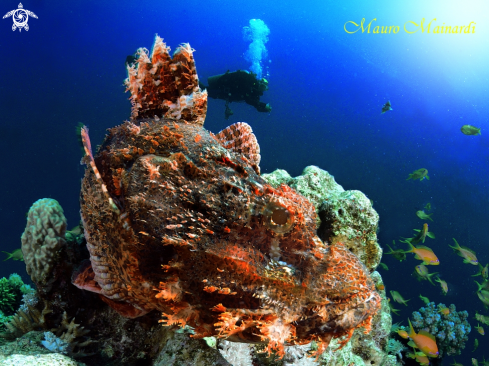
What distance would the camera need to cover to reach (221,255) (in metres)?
1.71

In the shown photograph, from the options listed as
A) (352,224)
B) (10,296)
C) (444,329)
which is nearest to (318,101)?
(444,329)

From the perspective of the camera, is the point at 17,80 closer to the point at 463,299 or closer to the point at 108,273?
the point at 108,273

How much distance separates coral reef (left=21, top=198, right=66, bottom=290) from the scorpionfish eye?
2.49m

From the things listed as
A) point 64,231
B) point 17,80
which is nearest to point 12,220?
point 17,80

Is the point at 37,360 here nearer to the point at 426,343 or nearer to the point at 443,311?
the point at 426,343

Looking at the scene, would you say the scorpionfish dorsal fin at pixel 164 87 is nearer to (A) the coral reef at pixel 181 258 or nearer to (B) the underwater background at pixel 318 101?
(A) the coral reef at pixel 181 258

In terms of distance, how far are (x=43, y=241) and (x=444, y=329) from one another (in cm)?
1096

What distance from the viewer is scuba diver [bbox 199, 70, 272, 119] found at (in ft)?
42.3

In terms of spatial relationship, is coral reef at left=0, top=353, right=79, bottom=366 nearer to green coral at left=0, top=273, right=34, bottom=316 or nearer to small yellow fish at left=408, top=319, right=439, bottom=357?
green coral at left=0, top=273, right=34, bottom=316

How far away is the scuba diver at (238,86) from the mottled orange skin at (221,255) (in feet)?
38.6

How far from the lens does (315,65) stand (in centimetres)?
4581

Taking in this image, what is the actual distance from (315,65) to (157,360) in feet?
166

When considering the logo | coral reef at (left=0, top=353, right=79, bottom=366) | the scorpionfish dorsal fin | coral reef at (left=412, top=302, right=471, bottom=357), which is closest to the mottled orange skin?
coral reef at (left=0, top=353, right=79, bottom=366)

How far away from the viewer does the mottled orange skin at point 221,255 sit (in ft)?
5.46
